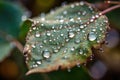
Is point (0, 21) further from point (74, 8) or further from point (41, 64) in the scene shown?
point (41, 64)

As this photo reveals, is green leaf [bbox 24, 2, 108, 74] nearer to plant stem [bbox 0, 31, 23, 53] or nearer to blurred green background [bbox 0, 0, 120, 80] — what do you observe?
blurred green background [bbox 0, 0, 120, 80]

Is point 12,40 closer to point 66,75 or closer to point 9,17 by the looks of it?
point 9,17

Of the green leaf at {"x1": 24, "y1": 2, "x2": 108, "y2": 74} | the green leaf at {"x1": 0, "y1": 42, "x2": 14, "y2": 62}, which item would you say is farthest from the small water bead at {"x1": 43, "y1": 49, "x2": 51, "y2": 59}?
the green leaf at {"x1": 0, "y1": 42, "x2": 14, "y2": 62}

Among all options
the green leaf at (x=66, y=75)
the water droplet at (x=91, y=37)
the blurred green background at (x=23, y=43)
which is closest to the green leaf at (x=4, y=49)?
the blurred green background at (x=23, y=43)

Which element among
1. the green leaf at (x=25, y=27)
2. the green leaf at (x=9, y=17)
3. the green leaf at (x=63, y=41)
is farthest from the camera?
the green leaf at (x=9, y=17)

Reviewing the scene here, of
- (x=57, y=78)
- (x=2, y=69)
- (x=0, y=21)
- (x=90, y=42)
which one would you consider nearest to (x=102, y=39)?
(x=90, y=42)

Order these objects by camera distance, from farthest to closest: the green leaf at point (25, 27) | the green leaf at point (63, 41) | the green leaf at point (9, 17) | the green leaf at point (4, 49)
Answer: the green leaf at point (9, 17) < the green leaf at point (4, 49) < the green leaf at point (25, 27) < the green leaf at point (63, 41)

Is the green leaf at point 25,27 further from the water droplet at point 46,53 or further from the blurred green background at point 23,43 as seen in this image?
the water droplet at point 46,53
